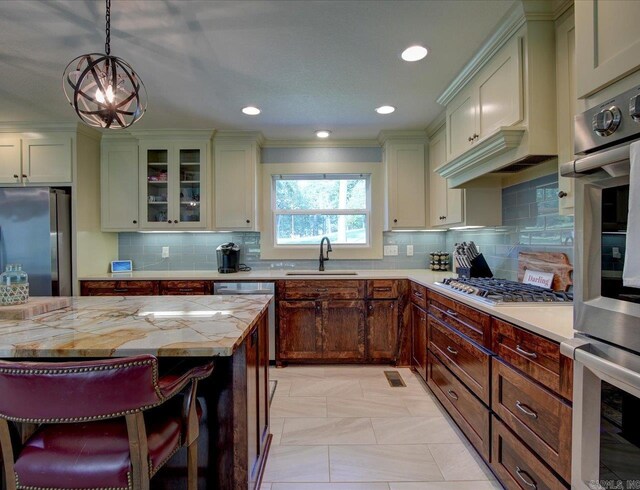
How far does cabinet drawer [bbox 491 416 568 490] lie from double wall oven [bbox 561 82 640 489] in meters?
0.23

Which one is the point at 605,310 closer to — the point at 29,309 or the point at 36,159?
the point at 29,309

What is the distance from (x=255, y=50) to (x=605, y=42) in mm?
1730

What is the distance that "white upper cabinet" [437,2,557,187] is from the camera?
166 centimetres

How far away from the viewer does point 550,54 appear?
1670 millimetres

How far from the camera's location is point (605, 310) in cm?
93

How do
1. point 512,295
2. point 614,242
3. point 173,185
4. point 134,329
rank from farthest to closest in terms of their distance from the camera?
point 173,185, point 512,295, point 134,329, point 614,242

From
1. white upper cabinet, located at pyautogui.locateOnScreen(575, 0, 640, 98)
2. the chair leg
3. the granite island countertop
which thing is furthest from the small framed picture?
white upper cabinet, located at pyautogui.locateOnScreen(575, 0, 640, 98)

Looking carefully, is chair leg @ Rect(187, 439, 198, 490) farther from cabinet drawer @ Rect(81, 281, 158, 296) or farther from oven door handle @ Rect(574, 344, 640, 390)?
cabinet drawer @ Rect(81, 281, 158, 296)

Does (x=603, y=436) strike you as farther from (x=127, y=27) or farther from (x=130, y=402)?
(x=127, y=27)

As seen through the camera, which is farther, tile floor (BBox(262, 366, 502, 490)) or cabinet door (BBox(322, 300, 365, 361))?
cabinet door (BBox(322, 300, 365, 361))

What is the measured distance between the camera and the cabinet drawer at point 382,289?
310 cm

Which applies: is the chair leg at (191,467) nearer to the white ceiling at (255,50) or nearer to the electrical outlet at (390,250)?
the white ceiling at (255,50)

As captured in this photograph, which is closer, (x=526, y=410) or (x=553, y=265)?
(x=526, y=410)

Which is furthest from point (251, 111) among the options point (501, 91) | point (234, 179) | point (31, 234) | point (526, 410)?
point (526, 410)
